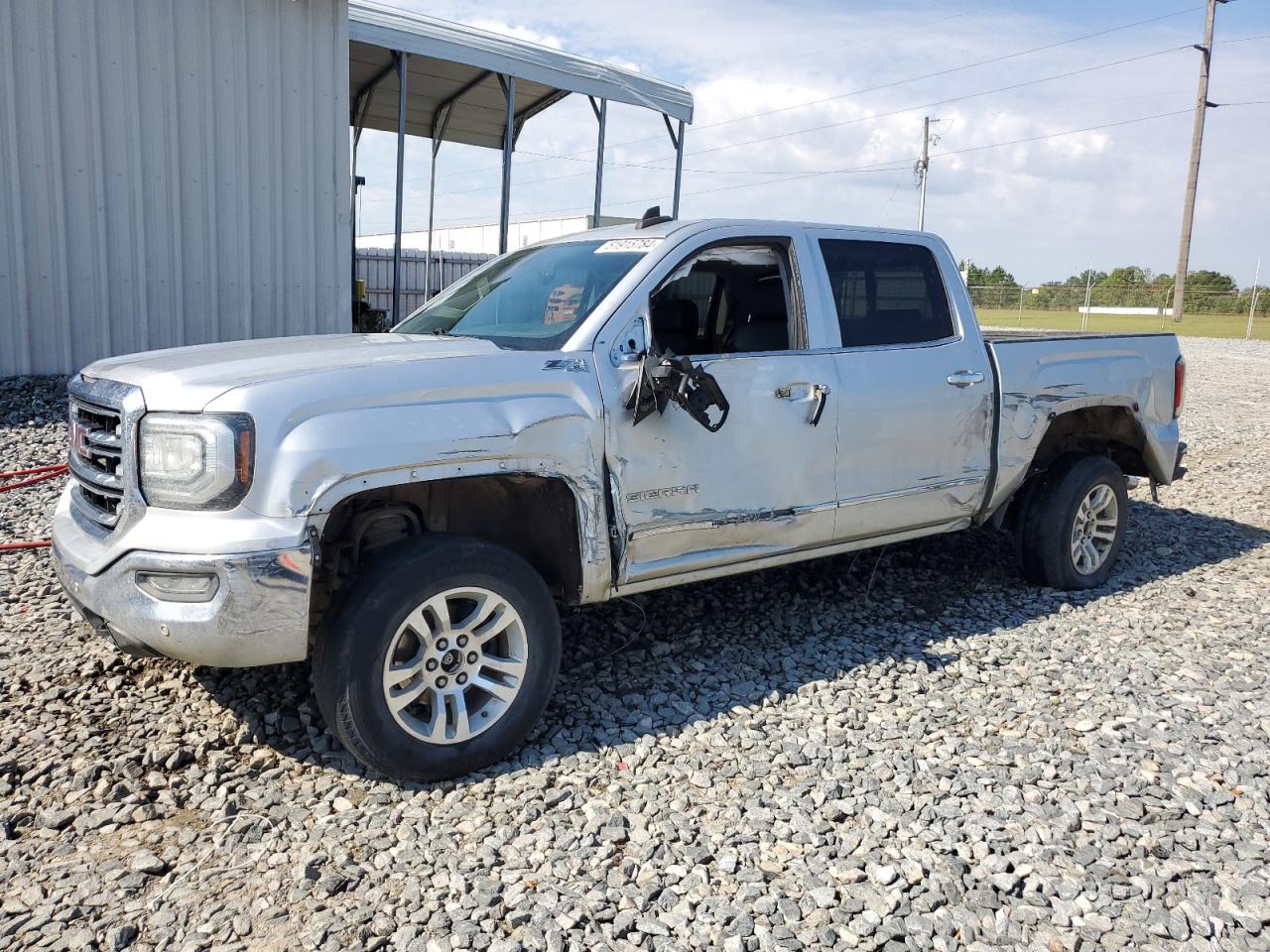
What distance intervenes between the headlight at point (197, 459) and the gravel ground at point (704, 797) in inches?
39.7

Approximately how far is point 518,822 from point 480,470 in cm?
115

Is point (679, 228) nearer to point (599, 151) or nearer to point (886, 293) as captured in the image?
point (886, 293)

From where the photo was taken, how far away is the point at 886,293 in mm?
4828

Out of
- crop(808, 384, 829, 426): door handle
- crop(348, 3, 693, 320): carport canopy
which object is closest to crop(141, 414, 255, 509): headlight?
crop(808, 384, 829, 426): door handle

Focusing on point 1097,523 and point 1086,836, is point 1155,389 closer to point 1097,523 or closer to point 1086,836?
point 1097,523

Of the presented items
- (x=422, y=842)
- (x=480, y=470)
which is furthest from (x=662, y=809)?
(x=480, y=470)

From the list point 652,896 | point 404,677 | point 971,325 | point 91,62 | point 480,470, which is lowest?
point 652,896

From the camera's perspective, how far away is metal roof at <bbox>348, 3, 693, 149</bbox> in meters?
11.7

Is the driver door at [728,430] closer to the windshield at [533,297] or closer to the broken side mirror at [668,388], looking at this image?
the broken side mirror at [668,388]

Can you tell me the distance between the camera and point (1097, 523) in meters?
5.77

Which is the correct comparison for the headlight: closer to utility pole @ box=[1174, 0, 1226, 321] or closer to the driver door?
the driver door

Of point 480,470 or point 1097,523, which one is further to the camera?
point 1097,523

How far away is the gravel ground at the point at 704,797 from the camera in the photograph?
8.97 feet

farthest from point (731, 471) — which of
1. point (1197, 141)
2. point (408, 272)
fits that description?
point (1197, 141)
